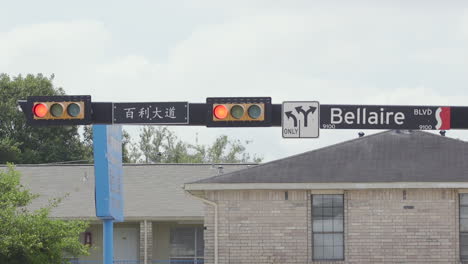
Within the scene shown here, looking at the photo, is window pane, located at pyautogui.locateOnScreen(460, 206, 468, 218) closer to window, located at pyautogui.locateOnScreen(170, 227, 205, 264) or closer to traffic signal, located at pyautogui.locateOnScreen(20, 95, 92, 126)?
window, located at pyautogui.locateOnScreen(170, 227, 205, 264)

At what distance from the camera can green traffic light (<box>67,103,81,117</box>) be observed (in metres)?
21.0

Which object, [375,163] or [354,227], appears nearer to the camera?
[354,227]

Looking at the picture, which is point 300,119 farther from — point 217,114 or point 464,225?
point 464,225

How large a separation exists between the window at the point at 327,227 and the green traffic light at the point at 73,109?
1651 cm

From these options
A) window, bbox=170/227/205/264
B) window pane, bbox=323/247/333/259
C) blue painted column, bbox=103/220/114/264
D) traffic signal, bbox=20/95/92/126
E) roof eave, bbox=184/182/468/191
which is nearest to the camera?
traffic signal, bbox=20/95/92/126

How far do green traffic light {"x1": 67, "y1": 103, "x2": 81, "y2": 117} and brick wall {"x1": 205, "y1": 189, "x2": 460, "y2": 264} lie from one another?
16.0 metres

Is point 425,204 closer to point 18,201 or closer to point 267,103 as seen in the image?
point 18,201

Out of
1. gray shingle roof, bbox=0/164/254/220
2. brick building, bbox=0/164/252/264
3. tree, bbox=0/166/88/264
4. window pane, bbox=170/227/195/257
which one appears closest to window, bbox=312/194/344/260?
tree, bbox=0/166/88/264

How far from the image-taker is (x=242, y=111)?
809 inches

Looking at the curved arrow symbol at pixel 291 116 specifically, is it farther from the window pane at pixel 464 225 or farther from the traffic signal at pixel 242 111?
the window pane at pixel 464 225

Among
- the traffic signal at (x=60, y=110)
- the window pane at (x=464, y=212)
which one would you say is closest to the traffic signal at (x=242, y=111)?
the traffic signal at (x=60, y=110)

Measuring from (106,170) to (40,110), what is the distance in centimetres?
941

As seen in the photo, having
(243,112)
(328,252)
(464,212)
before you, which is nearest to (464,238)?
(464,212)

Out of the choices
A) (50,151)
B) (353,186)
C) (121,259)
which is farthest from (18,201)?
(50,151)
